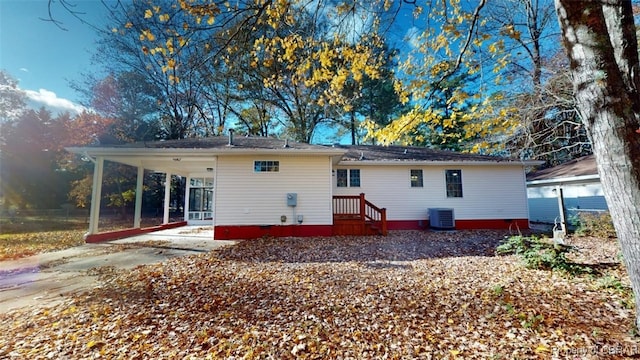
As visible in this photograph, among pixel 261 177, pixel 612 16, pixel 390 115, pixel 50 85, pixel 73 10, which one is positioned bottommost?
pixel 261 177

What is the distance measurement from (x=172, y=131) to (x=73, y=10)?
1890cm

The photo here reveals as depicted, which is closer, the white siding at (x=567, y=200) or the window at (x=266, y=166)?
the window at (x=266, y=166)

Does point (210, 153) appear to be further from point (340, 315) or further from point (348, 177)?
point (340, 315)

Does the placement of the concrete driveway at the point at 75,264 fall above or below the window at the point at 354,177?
below

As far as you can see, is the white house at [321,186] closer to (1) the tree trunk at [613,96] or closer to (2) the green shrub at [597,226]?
(2) the green shrub at [597,226]

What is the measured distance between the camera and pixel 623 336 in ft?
8.23

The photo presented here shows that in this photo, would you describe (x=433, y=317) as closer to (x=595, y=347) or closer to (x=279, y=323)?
(x=595, y=347)

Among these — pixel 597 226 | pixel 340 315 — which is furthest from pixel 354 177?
pixel 340 315

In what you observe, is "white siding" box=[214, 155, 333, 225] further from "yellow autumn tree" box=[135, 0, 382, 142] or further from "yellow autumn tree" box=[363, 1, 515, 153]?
"yellow autumn tree" box=[363, 1, 515, 153]

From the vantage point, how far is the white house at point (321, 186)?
29.3ft

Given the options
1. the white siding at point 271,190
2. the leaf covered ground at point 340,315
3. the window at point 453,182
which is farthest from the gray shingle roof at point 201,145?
the window at point 453,182

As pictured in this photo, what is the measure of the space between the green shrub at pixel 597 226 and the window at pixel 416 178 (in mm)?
5381

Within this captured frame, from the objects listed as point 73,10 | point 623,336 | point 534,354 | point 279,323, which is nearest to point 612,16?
point 623,336

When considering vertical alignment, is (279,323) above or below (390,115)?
below
